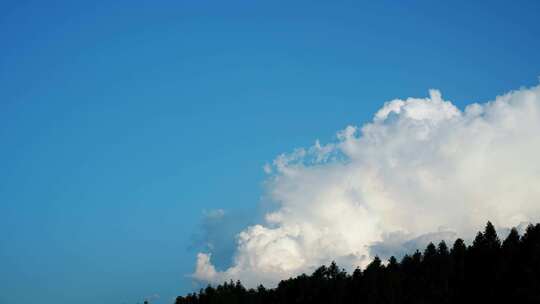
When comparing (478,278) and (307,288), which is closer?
(478,278)

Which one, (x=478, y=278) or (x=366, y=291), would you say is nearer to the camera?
(x=478, y=278)

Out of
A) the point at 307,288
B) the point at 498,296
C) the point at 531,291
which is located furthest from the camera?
the point at 307,288

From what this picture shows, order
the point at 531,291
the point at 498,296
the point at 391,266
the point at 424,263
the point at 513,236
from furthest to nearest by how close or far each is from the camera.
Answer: the point at 391,266, the point at 424,263, the point at 513,236, the point at 498,296, the point at 531,291

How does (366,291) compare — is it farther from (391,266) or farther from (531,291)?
(531,291)

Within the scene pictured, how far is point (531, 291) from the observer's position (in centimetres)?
11856

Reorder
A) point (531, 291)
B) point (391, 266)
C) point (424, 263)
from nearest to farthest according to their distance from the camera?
1. point (531, 291)
2. point (424, 263)
3. point (391, 266)

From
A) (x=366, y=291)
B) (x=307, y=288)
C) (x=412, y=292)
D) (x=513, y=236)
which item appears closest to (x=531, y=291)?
(x=513, y=236)

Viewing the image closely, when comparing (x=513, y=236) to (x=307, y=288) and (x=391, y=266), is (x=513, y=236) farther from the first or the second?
(x=307, y=288)

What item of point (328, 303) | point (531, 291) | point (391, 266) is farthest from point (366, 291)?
point (531, 291)

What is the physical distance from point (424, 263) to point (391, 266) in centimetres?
1278

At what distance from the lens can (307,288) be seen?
193500 millimetres

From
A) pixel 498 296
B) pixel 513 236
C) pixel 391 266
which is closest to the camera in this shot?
pixel 498 296

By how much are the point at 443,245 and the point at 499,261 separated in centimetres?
2176

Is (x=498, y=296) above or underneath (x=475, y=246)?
underneath
